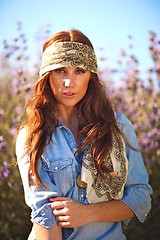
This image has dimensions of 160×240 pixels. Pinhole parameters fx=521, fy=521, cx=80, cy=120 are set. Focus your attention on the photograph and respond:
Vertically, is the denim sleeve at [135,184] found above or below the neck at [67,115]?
below

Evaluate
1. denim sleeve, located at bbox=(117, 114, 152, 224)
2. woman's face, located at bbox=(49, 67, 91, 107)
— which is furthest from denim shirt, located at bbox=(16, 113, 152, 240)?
woman's face, located at bbox=(49, 67, 91, 107)

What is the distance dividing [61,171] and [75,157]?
4.3 inches

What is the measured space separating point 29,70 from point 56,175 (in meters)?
1.72

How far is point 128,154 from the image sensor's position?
8.18ft

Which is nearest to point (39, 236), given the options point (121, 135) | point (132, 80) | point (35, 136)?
point (35, 136)

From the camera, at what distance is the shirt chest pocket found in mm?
2328

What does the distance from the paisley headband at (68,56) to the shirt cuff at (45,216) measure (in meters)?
0.64

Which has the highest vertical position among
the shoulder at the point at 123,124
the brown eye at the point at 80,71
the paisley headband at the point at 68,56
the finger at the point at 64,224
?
the paisley headband at the point at 68,56

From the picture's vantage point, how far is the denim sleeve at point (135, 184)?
242 cm

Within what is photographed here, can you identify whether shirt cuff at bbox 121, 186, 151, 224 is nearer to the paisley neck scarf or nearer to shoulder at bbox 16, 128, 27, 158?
the paisley neck scarf

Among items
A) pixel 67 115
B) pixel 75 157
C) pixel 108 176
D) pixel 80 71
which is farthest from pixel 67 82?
pixel 108 176

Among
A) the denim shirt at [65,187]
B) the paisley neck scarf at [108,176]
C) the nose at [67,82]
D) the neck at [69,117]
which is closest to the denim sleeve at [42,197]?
the denim shirt at [65,187]

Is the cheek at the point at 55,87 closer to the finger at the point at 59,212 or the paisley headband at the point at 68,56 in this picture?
the paisley headband at the point at 68,56

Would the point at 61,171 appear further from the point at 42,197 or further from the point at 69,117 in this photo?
the point at 69,117
